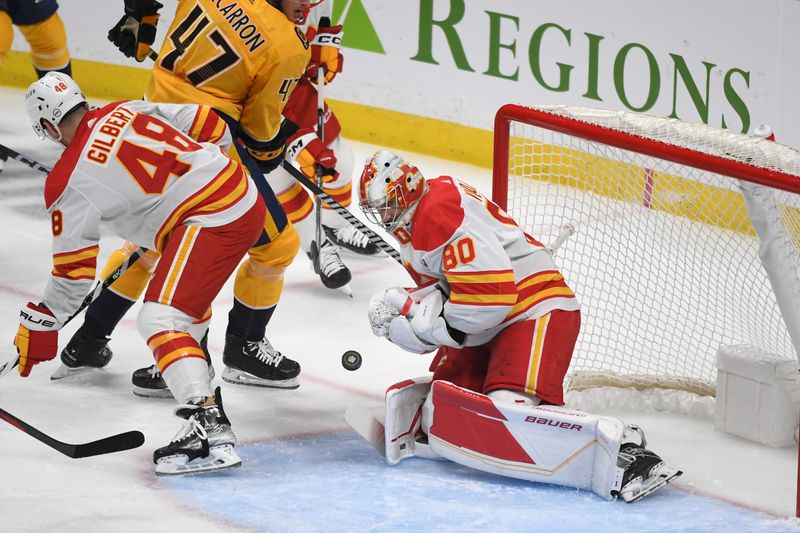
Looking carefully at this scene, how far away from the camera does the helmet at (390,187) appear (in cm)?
341

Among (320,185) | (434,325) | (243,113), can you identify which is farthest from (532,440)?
(320,185)

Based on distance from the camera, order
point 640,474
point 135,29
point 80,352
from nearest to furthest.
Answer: point 640,474 < point 80,352 < point 135,29

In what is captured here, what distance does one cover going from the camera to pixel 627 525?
3154mm

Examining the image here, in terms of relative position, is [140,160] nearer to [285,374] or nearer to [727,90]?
[285,374]

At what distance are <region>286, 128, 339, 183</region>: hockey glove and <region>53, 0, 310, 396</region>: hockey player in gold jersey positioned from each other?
33 centimetres

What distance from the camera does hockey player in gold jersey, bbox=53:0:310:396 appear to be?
3.96m

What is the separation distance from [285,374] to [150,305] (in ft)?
2.64

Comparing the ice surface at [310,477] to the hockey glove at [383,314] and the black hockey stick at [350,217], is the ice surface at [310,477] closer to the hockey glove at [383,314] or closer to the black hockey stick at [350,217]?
the hockey glove at [383,314]

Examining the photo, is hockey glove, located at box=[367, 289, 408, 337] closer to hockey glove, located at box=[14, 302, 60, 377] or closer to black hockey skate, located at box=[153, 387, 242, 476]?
black hockey skate, located at box=[153, 387, 242, 476]

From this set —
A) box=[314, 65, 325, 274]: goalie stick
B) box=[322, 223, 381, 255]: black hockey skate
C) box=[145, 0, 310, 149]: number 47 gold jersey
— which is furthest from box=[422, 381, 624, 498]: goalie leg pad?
box=[322, 223, 381, 255]: black hockey skate

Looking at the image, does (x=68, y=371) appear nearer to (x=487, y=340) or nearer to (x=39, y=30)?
(x=487, y=340)

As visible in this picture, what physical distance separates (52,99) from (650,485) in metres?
1.67

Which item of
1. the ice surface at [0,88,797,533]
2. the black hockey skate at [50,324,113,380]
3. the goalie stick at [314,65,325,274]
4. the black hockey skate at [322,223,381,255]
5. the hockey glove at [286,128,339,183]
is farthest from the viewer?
the black hockey skate at [322,223,381,255]

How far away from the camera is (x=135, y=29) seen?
4594 millimetres
